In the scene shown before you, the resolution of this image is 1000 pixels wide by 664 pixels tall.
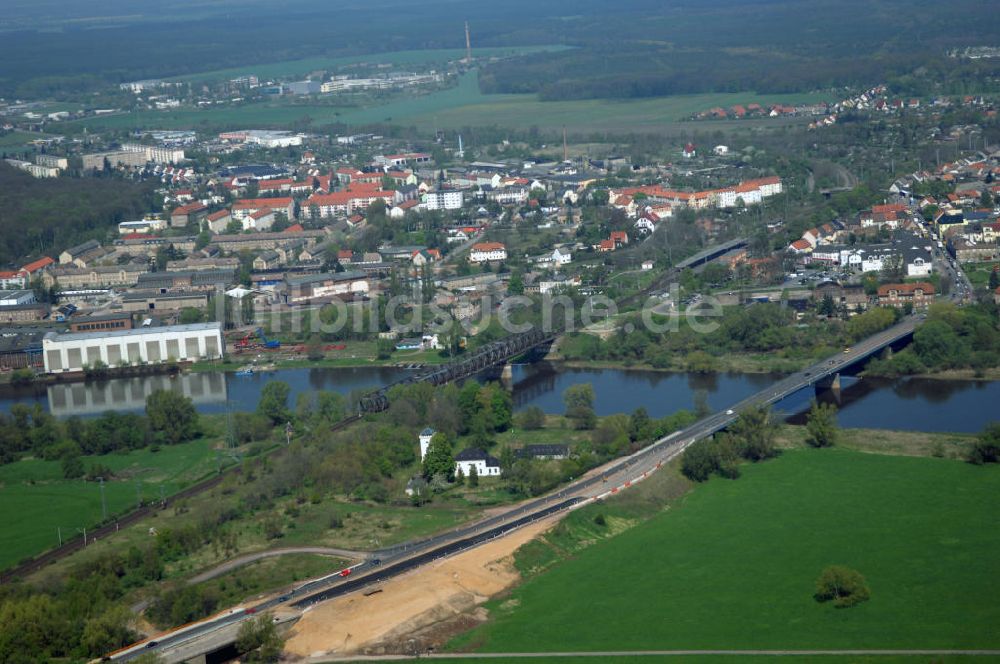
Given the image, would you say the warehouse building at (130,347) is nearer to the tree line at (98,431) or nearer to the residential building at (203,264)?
the tree line at (98,431)

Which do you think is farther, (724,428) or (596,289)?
(596,289)

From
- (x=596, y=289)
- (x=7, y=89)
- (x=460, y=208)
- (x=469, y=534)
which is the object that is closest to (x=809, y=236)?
(x=596, y=289)

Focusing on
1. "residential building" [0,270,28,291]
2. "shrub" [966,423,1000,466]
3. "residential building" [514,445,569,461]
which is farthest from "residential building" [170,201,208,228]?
"shrub" [966,423,1000,466]

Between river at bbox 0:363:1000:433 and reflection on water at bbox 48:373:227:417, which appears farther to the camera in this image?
reflection on water at bbox 48:373:227:417

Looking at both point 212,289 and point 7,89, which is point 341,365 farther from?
point 7,89

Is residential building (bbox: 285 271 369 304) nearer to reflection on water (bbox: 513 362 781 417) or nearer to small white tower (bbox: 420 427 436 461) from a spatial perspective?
reflection on water (bbox: 513 362 781 417)

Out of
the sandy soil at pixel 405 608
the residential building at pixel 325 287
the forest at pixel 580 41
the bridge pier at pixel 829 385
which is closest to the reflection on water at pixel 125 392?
the residential building at pixel 325 287

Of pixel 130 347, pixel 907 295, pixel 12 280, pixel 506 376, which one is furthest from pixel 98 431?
pixel 907 295

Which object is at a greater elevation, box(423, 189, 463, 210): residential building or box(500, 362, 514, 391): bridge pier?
box(423, 189, 463, 210): residential building
